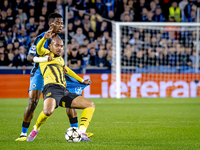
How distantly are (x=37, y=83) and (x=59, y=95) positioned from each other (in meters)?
0.63

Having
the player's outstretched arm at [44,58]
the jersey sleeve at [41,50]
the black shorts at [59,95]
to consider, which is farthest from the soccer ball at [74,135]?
the jersey sleeve at [41,50]

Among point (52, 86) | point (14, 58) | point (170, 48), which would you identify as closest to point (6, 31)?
point (14, 58)

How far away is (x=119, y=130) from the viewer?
19.1 feet

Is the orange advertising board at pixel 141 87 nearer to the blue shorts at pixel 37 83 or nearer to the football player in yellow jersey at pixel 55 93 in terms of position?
the blue shorts at pixel 37 83

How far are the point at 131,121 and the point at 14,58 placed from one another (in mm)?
7412

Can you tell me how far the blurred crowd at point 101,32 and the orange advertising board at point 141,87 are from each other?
672 millimetres

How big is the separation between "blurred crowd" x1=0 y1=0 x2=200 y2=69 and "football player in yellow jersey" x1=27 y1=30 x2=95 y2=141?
810cm

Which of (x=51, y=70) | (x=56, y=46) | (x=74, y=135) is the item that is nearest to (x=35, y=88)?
(x=51, y=70)

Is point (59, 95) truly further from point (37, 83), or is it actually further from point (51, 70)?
point (37, 83)

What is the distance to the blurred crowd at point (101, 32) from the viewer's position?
13469 mm

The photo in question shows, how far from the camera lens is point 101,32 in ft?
47.0

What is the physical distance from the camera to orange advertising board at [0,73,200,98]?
12875 millimetres

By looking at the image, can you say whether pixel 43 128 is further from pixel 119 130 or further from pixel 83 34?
pixel 83 34

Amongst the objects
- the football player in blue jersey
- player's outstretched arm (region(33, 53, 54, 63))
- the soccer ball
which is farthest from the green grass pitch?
player's outstretched arm (region(33, 53, 54, 63))
